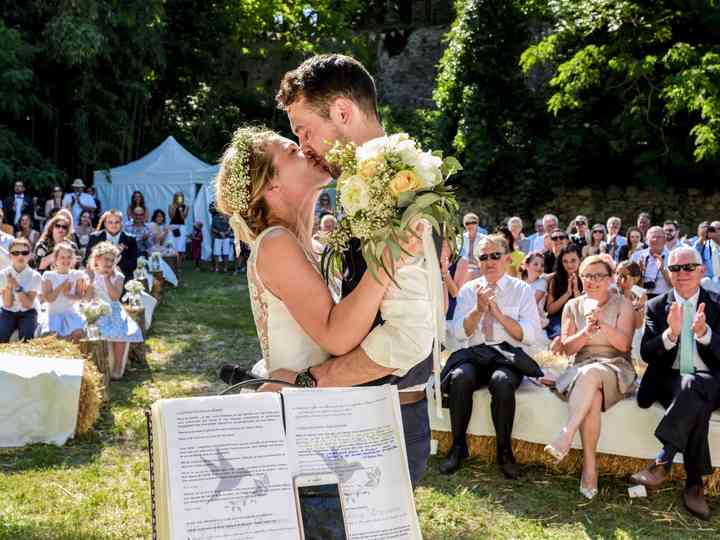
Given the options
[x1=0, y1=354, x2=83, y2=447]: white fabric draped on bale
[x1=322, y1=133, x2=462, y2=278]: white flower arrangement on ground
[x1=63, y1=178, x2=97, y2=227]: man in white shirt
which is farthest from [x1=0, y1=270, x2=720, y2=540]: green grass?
[x1=63, y1=178, x2=97, y2=227]: man in white shirt

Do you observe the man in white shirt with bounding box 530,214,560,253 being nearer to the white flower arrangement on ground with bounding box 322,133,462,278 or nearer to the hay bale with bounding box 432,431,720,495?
the hay bale with bounding box 432,431,720,495

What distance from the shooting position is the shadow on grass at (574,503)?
4527 mm

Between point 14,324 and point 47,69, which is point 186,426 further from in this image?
point 47,69

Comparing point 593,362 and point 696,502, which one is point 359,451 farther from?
point 593,362

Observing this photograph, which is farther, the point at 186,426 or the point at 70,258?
the point at 70,258

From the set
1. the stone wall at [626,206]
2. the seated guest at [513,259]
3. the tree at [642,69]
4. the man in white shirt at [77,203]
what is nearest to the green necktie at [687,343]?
the seated guest at [513,259]

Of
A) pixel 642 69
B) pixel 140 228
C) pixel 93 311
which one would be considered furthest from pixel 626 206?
pixel 93 311

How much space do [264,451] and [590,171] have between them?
70.0ft

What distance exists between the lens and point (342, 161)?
6.48 feet

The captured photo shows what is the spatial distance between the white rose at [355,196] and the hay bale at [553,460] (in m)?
4.02

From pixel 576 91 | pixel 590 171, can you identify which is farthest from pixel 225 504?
pixel 590 171

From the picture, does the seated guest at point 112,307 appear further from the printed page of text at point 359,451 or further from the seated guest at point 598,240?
the seated guest at point 598,240

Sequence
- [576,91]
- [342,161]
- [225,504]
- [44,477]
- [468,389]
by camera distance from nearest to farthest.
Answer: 1. [225,504]
2. [342,161]
3. [44,477]
4. [468,389]
5. [576,91]

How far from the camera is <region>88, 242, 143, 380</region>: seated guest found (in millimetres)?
7871
